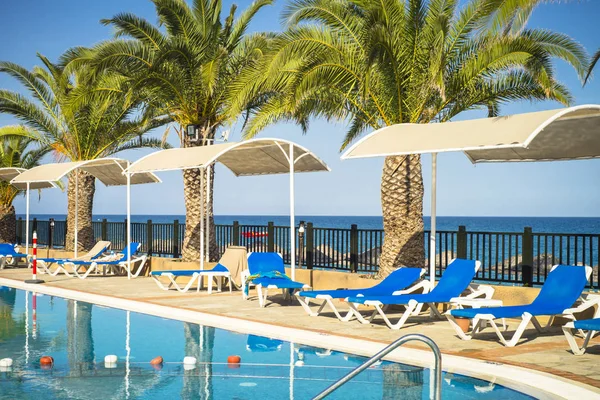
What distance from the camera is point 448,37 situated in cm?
1455

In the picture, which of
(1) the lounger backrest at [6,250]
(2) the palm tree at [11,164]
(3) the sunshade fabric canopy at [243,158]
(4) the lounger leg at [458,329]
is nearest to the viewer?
(4) the lounger leg at [458,329]

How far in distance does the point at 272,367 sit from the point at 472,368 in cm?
212

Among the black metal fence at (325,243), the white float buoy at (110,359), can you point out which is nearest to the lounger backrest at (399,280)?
the black metal fence at (325,243)

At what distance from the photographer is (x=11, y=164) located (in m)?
33.4

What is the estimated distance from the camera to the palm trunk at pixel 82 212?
26.8 m

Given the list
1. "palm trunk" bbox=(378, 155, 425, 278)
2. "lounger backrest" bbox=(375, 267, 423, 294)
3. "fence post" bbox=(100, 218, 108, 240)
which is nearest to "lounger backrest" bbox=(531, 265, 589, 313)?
"lounger backrest" bbox=(375, 267, 423, 294)

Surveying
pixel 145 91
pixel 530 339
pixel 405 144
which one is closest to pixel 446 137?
pixel 405 144

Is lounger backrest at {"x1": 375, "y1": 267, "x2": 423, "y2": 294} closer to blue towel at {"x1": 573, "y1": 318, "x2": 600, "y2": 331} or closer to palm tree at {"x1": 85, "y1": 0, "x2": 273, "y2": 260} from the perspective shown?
blue towel at {"x1": 573, "y1": 318, "x2": 600, "y2": 331}

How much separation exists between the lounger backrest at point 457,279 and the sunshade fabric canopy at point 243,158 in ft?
14.4

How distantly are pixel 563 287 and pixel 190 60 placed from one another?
11.2 metres

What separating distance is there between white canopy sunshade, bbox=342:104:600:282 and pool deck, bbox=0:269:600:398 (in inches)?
84.8

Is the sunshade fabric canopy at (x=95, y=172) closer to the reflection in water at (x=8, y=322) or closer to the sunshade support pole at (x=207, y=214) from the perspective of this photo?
the sunshade support pole at (x=207, y=214)

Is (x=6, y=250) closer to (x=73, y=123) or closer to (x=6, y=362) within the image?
(x=73, y=123)

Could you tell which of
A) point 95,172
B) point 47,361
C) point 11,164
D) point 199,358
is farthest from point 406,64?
point 11,164
